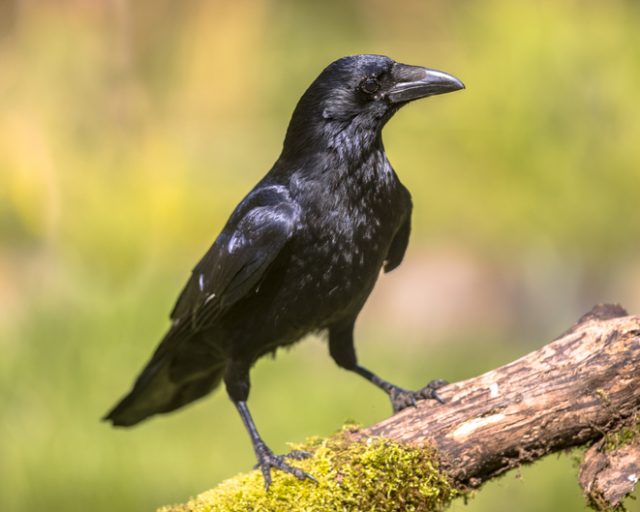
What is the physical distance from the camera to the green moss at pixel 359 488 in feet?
10.5

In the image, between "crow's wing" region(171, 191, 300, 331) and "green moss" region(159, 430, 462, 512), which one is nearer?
"green moss" region(159, 430, 462, 512)

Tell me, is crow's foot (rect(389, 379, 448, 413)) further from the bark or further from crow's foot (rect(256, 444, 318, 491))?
crow's foot (rect(256, 444, 318, 491))

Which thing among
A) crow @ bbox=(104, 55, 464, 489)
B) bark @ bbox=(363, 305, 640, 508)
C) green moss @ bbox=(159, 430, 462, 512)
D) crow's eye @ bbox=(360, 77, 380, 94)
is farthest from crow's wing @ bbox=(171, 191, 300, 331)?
bark @ bbox=(363, 305, 640, 508)

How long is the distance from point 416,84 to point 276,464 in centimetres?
135

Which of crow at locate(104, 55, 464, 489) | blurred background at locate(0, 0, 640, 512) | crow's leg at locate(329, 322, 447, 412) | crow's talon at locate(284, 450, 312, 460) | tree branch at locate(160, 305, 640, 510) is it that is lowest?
tree branch at locate(160, 305, 640, 510)

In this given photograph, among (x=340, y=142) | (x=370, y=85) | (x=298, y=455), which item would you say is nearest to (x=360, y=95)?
(x=370, y=85)

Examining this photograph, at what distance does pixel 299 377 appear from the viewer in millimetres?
6133

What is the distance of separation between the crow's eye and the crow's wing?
45 centimetres

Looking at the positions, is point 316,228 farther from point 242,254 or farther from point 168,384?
point 168,384

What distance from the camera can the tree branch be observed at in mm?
3148

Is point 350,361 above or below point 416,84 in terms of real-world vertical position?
below

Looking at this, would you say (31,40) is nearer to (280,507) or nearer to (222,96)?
(222,96)

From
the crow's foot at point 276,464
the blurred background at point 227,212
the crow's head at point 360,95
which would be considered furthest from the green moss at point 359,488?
the blurred background at point 227,212

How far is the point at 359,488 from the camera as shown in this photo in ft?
10.5
